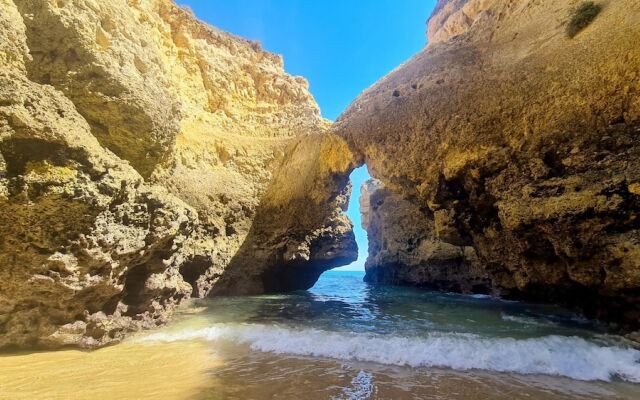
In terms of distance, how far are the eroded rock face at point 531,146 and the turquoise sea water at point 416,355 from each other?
166cm

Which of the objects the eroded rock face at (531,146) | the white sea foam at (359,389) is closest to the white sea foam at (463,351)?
the white sea foam at (359,389)

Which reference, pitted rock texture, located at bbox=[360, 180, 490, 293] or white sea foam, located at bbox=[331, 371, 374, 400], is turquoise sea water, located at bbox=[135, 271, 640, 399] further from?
pitted rock texture, located at bbox=[360, 180, 490, 293]

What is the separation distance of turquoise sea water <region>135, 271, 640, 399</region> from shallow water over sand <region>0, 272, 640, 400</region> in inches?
0.8

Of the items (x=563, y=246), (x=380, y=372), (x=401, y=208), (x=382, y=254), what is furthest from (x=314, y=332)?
(x=382, y=254)

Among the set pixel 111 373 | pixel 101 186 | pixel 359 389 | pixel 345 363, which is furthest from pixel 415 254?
pixel 111 373

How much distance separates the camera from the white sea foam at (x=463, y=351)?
552cm

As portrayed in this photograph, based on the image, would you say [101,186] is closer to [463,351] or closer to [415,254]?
[463,351]

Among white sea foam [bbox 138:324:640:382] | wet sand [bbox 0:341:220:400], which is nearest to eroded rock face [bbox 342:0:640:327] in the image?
white sea foam [bbox 138:324:640:382]

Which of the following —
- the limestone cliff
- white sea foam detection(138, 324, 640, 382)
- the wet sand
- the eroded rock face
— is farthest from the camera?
the eroded rock face

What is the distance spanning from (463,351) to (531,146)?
6.02 m

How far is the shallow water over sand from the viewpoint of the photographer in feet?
15.4

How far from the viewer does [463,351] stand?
6254 mm

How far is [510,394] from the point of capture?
14.8ft

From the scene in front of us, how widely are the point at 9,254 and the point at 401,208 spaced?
2254 cm
